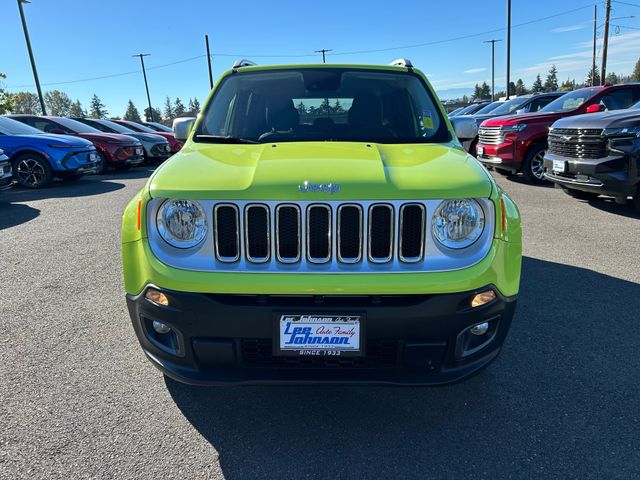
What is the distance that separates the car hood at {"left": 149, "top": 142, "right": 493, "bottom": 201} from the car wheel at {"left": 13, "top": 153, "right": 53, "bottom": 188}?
9.09 metres

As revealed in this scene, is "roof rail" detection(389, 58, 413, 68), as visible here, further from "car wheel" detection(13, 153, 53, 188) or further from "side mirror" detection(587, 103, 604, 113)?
"car wheel" detection(13, 153, 53, 188)

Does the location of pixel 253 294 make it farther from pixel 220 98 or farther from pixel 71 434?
pixel 220 98

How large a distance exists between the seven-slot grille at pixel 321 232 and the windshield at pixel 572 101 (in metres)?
8.66

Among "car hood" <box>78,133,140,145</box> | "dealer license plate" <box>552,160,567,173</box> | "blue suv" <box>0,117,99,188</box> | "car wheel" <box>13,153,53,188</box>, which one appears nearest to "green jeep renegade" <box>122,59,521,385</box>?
"dealer license plate" <box>552,160,567,173</box>

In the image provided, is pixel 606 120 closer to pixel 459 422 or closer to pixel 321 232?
pixel 459 422

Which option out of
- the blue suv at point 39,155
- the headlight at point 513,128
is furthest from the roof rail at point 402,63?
the blue suv at point 39,155

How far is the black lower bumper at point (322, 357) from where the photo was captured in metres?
2.03

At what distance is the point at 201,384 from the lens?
215 cm

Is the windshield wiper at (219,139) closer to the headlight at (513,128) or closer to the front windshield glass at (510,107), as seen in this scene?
the headlight at (513,128)

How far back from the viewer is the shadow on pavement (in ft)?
6.87

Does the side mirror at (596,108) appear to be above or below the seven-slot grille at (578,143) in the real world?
above

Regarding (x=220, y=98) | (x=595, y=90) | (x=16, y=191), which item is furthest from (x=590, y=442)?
(x=16, y=191)

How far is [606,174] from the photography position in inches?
248

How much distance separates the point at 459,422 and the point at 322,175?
55.9 inches
